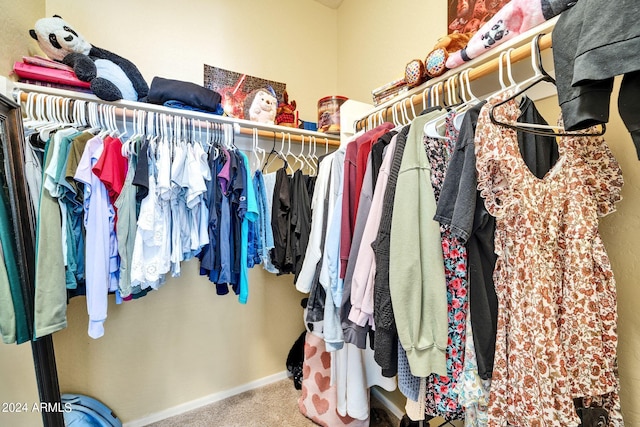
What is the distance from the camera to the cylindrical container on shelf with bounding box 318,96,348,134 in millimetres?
1580

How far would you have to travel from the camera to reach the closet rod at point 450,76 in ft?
2.16

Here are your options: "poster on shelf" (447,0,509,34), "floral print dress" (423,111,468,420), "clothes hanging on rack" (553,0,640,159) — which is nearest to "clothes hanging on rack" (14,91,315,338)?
"floral print dress" (423,111,468,420)

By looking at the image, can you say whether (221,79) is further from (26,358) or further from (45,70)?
(26,358)

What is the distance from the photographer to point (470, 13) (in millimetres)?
1146

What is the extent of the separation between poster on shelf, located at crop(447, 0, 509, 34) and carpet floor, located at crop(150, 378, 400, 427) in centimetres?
215

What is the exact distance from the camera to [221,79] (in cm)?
169

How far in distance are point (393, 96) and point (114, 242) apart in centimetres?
135

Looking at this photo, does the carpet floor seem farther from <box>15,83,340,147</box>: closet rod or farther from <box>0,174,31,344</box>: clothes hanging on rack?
<box>15,83,340,147</box>: closet rod

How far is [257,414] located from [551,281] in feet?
5.72

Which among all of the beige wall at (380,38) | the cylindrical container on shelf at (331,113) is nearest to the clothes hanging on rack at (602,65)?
the beige wall at (380,38)

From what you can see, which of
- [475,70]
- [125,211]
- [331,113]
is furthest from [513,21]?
[125,211]

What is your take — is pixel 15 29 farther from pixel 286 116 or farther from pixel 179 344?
pixel 179 344

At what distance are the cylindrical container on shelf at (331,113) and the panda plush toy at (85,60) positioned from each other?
1.03 meters

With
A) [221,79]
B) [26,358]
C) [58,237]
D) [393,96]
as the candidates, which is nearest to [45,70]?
[58,237]
